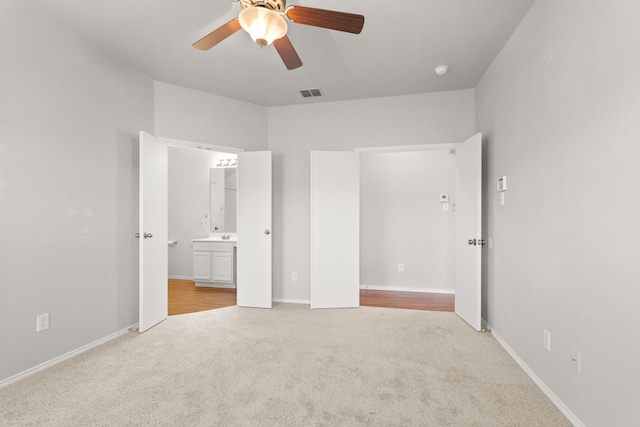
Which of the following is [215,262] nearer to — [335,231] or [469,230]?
[335,231]

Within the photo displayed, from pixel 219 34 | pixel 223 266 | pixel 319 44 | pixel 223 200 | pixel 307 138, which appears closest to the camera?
pixel 219 34

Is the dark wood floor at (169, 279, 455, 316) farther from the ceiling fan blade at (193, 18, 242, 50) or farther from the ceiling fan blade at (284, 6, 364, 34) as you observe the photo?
the ceiling fan blade at (284, 6, 364, 34)

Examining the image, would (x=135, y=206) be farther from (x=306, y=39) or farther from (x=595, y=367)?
(x=595, y=367)

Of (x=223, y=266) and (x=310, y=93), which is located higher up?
(x=310, y=93)

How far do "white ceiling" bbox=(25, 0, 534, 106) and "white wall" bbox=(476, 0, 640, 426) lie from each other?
430mm

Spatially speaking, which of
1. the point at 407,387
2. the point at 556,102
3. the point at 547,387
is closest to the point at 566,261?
the point at 547,387

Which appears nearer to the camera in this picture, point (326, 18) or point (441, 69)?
point (326, 18)

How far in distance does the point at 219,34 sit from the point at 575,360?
297cm

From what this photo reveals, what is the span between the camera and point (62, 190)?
243 centimetres

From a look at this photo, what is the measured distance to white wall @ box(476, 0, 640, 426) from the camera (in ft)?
4.33

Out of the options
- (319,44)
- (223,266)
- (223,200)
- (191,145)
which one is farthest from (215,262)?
(319,44)

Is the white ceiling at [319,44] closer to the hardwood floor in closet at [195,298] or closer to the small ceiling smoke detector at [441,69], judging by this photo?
the small ceiling smoke detector at [441,69]

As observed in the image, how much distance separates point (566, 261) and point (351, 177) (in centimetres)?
247

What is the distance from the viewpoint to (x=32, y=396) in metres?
1.92
